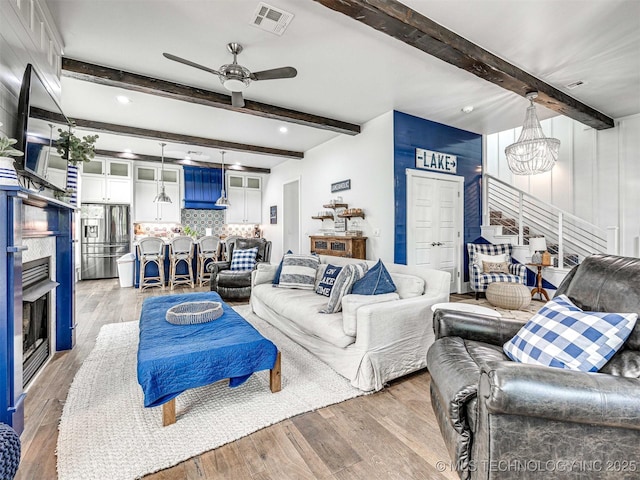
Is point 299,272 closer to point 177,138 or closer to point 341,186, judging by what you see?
point 341,186

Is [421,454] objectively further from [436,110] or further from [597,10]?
[436,110]

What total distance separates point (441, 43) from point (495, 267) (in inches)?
141

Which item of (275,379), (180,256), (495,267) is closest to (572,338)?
(275,379)

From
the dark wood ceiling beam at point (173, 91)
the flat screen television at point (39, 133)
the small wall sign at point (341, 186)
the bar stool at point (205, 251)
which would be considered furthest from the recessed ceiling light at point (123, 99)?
the small wall sign at point (341, 186)

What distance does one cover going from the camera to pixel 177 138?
5570mm

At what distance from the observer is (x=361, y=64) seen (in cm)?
327

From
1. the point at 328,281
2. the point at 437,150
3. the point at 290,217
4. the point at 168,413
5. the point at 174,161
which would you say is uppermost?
the point at 174,161

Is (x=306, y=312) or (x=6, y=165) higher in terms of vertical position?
(x=6, y=165)

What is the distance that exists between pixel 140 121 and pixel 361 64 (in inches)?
145

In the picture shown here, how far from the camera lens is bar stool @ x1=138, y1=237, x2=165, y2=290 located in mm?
5680

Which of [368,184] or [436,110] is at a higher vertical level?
[436,110]

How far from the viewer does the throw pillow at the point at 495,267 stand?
4.89 m

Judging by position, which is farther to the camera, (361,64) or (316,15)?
(361,64)

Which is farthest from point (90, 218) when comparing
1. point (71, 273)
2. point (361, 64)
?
point (361, 64)
